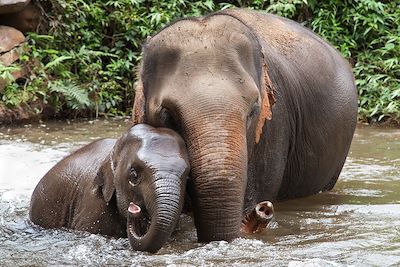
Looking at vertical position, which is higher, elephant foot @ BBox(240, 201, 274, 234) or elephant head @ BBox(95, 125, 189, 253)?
elephant head @ BBox(95, 125, 189, 253)

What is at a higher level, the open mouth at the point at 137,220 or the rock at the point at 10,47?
the open mouth at the point at 137,220

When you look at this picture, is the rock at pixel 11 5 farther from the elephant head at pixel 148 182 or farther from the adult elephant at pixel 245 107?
the elephant head at pixel 148 182

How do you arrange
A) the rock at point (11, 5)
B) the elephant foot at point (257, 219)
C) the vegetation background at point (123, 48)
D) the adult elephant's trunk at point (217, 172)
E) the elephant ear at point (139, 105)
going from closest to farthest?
1. the adult elephant's trunk at point (217, 172)
2. the elephant foot at point (257, 219)
3. the elephant ear at point (139, 105)
4. the rock at point (11, 5)
5. the vegetation background at point (123, 48)

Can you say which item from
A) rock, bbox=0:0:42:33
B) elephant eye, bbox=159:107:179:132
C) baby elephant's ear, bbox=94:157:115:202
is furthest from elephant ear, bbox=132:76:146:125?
rock, bbox=0:0:42:33

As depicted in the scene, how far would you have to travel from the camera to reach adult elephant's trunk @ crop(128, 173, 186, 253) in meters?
4.89

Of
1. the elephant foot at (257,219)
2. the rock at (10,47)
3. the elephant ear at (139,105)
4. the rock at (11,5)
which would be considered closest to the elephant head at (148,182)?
the elephant ear at (139,105)

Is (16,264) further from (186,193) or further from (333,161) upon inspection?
(333,161)

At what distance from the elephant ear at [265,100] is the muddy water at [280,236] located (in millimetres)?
671

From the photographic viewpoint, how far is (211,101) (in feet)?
17.6

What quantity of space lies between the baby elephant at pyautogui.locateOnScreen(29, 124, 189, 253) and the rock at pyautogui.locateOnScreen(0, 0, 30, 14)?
21.9 ft

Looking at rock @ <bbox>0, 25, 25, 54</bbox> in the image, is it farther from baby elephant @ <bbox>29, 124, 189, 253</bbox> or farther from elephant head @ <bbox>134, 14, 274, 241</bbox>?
elephant head @ <bbox>134, 14, 274, 241</bbox>

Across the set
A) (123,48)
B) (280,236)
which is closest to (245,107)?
(280,236)

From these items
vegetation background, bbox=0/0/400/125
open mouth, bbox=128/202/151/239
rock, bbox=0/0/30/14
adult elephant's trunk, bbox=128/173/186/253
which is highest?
adult elephant's trunk, bbox=128/173/186/253

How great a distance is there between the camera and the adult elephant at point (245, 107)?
522 cm
